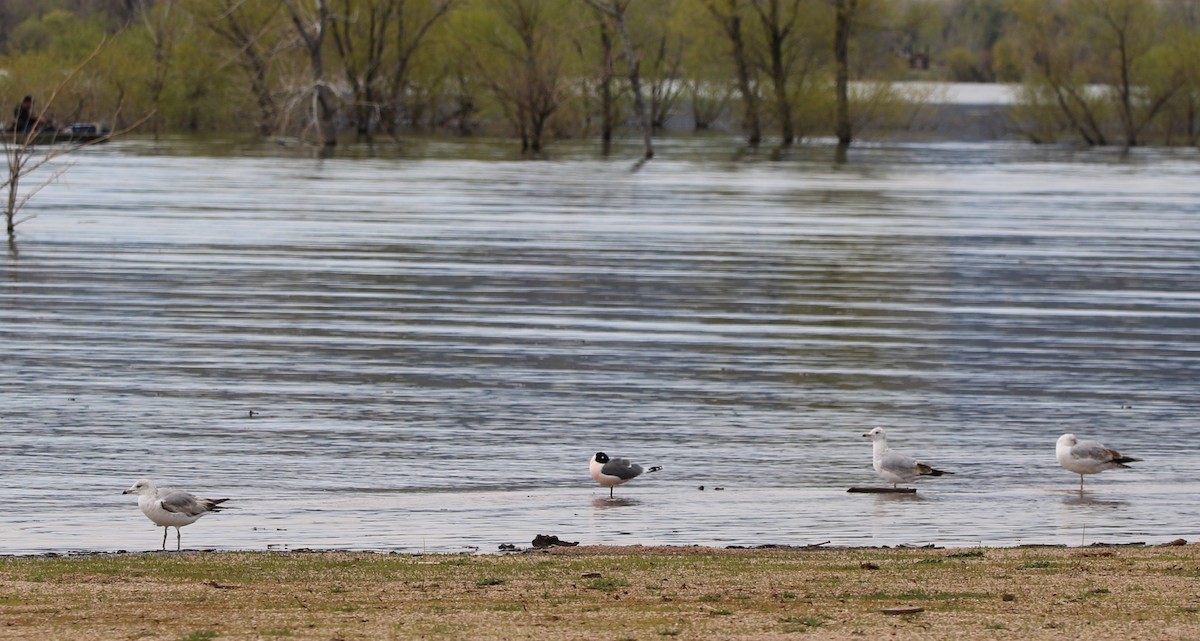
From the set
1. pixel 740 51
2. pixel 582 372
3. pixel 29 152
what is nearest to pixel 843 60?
pixel 740 51

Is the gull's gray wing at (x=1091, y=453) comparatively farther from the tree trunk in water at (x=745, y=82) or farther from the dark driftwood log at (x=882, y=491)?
the tree trunk in water at (x=745, y=82)

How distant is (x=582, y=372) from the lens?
59.3ft

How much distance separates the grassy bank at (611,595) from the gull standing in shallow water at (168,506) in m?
0.39

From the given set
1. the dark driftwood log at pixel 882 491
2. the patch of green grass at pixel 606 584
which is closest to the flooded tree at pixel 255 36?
the dark driftwood log at pixel 882 491

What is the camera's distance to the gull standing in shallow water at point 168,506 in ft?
34.9

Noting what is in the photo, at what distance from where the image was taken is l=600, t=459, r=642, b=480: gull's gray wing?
500 inches

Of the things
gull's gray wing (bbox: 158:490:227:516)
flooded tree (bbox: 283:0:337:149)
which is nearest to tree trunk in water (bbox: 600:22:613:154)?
flooded tree (bbox: 283:0:337:149)

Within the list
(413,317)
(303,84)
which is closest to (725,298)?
(413,317)

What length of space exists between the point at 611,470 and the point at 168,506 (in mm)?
3224

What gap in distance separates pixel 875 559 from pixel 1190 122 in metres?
72.4

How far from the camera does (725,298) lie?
2403cm

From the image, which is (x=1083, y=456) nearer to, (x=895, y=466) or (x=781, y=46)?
(x=895, y=466)

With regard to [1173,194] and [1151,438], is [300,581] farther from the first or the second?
[1173,194]

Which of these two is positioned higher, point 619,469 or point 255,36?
point 255,36
